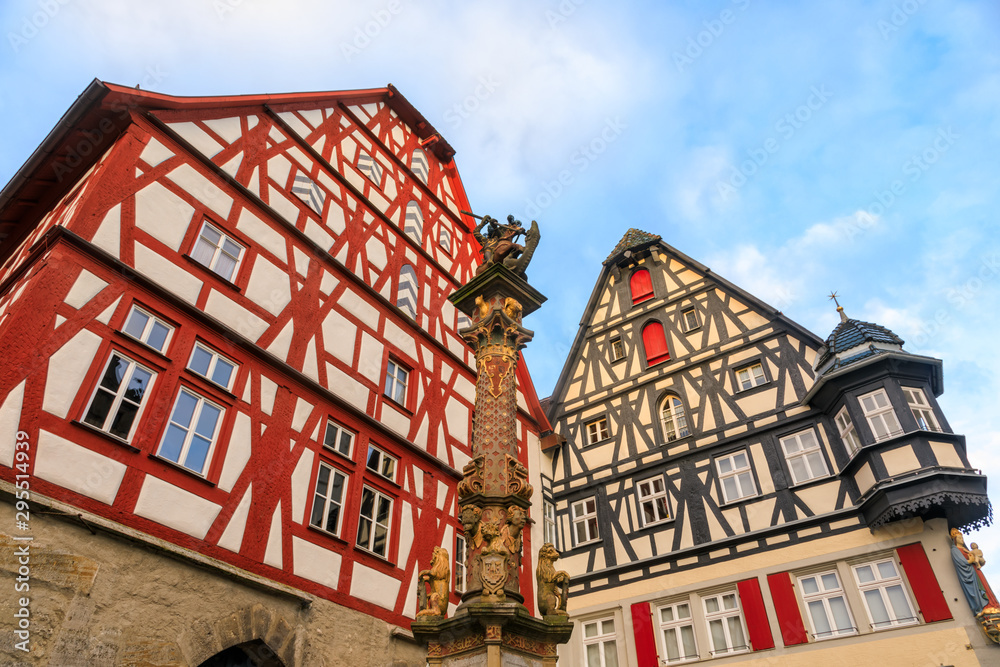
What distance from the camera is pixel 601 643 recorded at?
14.0 m

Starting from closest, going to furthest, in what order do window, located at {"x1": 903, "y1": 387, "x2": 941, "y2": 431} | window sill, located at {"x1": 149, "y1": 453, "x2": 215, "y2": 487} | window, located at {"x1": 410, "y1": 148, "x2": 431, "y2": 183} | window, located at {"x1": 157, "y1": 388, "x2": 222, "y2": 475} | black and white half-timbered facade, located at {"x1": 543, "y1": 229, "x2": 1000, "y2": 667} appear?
window sill, located at {"x1": 149, "y1": 453, "x2": 215, "y2": 487}
window, located at {"x1": 157, "y1": 388, "x2": 222, "y2": 475}
black and white half-timbered facade, located at {"x1": 543, "y1": 229, "x2": 1000, "y2": 667}
window, located at {"x1": 903, "y1": 387, "x2": 941, "y2": 431}
window, located at {"x1": 410, "y1": 148, "x2": 431, "y2": 183}

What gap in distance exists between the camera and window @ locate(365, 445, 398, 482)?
11.2 metres

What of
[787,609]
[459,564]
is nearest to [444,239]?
[459,564]

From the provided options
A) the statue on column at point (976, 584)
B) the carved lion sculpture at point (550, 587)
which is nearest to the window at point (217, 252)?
the carved lion sculpture at point (550, 587)

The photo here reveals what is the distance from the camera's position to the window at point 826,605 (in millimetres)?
11305

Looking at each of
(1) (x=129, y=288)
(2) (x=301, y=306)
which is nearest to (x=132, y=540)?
(1) (x=129, y=288)

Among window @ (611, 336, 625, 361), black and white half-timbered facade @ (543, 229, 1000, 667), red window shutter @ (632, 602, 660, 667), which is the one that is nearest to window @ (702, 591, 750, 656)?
black and white half-timbered facade @ (543, 229, 1000, 667)

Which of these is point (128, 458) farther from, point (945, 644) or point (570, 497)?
point (945, 644)

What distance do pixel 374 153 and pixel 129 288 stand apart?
27.6 ft

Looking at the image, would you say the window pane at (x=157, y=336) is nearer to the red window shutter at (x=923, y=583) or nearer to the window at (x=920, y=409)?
the red window shutter at (x=923, y=583)

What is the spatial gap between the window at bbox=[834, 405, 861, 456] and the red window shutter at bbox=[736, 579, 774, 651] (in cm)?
321

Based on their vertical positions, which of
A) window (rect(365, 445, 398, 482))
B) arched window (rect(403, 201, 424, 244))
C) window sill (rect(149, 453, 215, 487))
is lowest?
window sill (rect(149, 453, 215, 487))

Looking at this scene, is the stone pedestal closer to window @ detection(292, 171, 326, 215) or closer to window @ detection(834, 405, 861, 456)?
window @ detection(292, 171, 326, 215)

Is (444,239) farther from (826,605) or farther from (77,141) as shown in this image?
(826,605)
